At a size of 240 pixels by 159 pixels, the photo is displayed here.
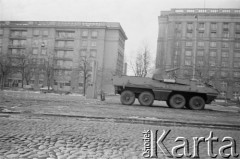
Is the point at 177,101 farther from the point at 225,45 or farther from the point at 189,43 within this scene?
the point at 225,45

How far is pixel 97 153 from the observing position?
11.5ft

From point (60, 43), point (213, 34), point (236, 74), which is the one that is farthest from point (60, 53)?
point (236, 74)

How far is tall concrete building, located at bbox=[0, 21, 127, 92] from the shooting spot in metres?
56.4

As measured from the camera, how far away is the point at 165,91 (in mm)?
13578

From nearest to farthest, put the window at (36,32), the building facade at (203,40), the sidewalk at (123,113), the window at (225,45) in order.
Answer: the sidewalk at (123,113), the building facade at (203,40), the window at (225,45), the window at (36,32)

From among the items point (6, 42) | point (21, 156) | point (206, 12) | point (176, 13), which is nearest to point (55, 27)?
point (6, 42)

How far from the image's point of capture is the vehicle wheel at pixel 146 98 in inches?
536

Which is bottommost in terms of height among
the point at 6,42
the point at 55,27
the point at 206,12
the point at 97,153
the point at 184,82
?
the point at 97,153

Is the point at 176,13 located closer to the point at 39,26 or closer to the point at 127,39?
the point at 127,39

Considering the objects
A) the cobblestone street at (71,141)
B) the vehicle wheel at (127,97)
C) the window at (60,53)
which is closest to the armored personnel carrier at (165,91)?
the vehicle wheel at (127,97)

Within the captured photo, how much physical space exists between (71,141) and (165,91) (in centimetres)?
1022

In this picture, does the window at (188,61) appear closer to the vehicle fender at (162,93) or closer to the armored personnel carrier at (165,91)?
the armored personnel carrier at (165,91)

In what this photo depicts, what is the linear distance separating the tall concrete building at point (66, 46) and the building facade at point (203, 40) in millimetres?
14540

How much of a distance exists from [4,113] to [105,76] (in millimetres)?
49288
